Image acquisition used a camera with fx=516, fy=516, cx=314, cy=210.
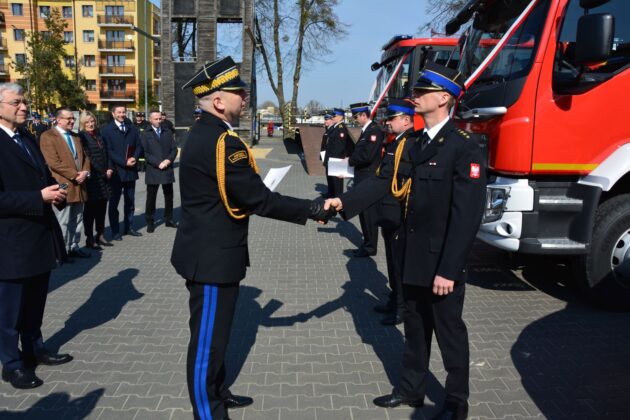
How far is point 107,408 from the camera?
3.49m

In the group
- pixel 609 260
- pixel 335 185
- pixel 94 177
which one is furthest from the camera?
pixel 335 185

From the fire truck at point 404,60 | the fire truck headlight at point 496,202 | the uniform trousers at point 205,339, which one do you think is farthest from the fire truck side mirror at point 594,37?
the fire truck at point 404,60

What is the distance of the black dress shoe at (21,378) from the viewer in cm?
373

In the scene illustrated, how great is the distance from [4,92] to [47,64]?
44318 mm

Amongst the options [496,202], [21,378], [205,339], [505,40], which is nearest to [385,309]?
[496,202]

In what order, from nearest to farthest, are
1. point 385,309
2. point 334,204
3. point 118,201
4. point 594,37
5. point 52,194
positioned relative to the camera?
point 334,204, point 52,194, point 594,37, point 385,309, point 118,201

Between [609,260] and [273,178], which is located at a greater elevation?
[273,178]

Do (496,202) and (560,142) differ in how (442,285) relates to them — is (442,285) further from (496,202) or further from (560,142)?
(560,142)

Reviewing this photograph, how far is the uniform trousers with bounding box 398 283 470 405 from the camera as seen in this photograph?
125 inches

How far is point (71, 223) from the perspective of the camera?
7.12 m

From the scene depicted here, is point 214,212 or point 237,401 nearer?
point 214,212

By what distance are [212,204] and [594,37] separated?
3533 mm

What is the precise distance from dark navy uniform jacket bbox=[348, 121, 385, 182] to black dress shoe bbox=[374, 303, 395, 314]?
94.8 inches

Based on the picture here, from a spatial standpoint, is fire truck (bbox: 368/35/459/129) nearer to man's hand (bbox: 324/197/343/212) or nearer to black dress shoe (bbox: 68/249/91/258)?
black dress shoe (bbox: 68/249/91/258)
